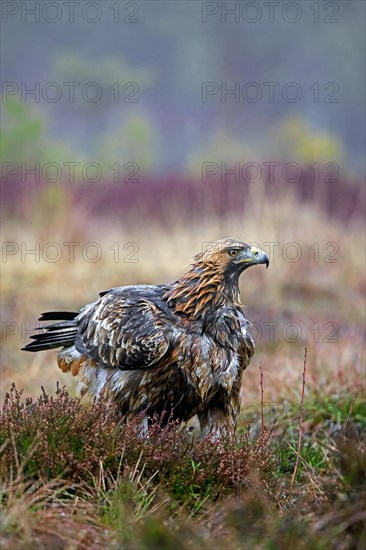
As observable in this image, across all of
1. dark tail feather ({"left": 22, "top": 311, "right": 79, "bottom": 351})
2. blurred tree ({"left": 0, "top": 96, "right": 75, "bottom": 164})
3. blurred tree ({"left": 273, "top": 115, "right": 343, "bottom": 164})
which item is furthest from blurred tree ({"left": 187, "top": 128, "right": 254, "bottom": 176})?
dark tail feather ({"left": 22, "top": 311, "right": 79, "bottom": 351})

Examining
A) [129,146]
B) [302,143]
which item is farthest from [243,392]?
[129,146]

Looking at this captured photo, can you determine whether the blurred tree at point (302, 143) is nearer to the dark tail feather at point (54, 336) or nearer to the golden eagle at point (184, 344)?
the dark tail feather at point (54, 336)

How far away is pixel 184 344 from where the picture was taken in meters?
5.66

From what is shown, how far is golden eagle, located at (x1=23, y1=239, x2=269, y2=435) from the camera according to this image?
5.66 meters

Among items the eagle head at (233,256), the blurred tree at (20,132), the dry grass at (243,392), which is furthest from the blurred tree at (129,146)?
the eagle head at (233,256)

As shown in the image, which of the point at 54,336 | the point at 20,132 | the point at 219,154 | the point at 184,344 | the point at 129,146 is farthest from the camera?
the point at 129,146

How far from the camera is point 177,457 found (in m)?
5.27

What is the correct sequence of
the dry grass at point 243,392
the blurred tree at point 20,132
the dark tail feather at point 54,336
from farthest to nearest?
the blurred tree at point 20,132 < the dark tail feather at point 54,336 < the dry grass at point 243,392

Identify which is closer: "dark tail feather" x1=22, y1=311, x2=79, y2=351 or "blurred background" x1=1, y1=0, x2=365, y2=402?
"dark tail feather" x1=22, y1=311, x2=79, y2=351

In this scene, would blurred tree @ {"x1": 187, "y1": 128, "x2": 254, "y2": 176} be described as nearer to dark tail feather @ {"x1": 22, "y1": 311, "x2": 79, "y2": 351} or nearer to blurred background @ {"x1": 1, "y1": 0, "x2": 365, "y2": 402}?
blurred background @ {"x1": 1, "y1": 0, "x2": 365, "y2": 402}

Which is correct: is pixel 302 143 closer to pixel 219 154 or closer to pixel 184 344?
pixel 219 154

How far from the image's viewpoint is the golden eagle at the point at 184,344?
223 inches

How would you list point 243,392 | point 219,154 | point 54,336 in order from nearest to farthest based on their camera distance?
1. point 54,336
2. point 243,392
3. point 219,154

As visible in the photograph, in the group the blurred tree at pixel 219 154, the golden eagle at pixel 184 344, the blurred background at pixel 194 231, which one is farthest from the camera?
the blurred tree at pixel 219 154
